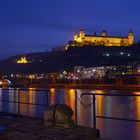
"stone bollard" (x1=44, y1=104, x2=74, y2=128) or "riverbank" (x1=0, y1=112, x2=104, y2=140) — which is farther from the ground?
"stone bollard" (x1=44, y1=104, x2=74, y2=128)

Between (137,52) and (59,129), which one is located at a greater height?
(137,52)

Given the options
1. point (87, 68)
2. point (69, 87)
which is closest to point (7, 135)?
point (69, 87)

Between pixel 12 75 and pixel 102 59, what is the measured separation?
4847 cm

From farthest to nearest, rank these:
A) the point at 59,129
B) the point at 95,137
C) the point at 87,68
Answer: the point at 87,68, the point at 59,129, the point at 95,137

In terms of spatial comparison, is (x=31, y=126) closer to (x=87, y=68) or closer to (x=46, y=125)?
(x=46, y=125)

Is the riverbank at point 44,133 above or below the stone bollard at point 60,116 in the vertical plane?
below

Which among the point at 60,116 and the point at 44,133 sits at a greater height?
the point at 60,116

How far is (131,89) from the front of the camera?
69.1m

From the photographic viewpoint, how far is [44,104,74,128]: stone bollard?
1023cm

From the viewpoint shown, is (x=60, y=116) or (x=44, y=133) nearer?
(x=44, y=133)

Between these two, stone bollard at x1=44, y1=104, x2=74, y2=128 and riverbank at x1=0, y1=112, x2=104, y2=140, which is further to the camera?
stone bollard at x1=44, y1=104, x2=74, y2=128

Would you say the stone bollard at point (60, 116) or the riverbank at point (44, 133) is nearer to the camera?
the riverbank at point (44, 133)

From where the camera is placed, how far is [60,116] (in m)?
10.4

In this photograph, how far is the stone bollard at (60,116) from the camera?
10.2 meters
